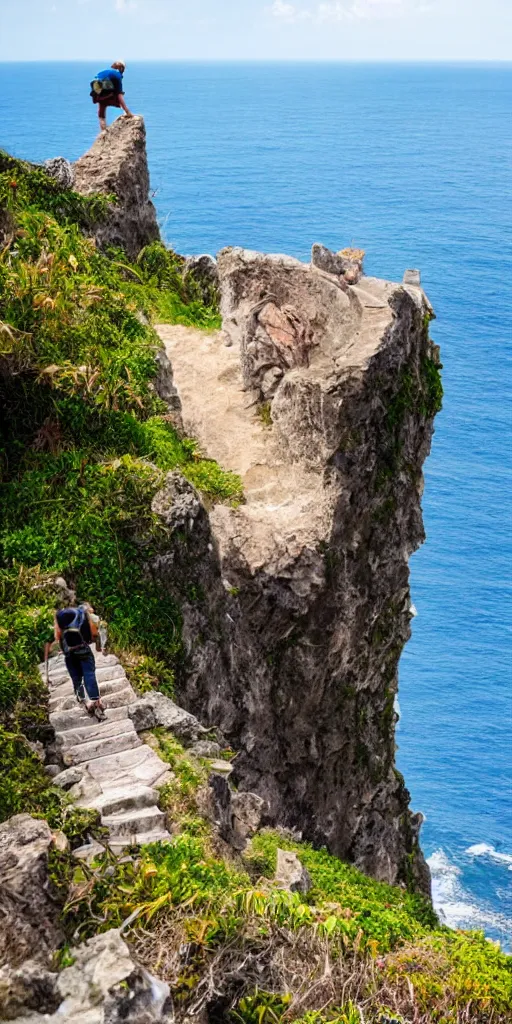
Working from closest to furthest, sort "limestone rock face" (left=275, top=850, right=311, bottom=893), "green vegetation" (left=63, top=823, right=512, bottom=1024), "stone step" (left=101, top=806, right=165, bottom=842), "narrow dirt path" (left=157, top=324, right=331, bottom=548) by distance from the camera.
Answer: "green vegetation" (left=63, top=823, right=512, bottom=1024) → "stone step" (left=101, top=806, right=165, bottom=842) → "limestone rock face" (left=275, top=850, right=311, bottom=893) → "narrow dirt path" (left=157, top=324, right=331, bottom=548)

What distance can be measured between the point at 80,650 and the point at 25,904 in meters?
4.23

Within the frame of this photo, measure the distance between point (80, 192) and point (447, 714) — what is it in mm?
30666

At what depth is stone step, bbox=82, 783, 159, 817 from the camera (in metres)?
11.6

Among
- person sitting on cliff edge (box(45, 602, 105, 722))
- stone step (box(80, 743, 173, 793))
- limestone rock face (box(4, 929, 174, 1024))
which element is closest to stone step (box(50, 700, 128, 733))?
person sitting on cliff edge (box(45, 602, 105, 722))

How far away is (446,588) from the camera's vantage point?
178ft

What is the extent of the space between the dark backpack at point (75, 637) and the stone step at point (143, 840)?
2532 mm

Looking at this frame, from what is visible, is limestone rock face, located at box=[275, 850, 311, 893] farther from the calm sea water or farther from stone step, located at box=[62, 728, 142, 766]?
the calm sea water

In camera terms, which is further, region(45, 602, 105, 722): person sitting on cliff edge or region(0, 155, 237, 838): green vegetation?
region(0, 155, 237, 838): green vegetation

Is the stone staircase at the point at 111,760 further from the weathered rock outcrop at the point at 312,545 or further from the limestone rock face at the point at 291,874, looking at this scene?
the weathered rock outcrop at the point at 312,545

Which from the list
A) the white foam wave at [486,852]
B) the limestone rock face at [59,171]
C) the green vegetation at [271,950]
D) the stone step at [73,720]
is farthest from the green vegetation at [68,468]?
the white foam wave at [486,852]

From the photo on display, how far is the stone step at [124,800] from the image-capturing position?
455 inches

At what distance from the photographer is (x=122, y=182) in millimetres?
27656

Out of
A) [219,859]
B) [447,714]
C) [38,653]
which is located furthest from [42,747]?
[447,714]

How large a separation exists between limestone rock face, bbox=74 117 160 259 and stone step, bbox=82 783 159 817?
1797 cm
